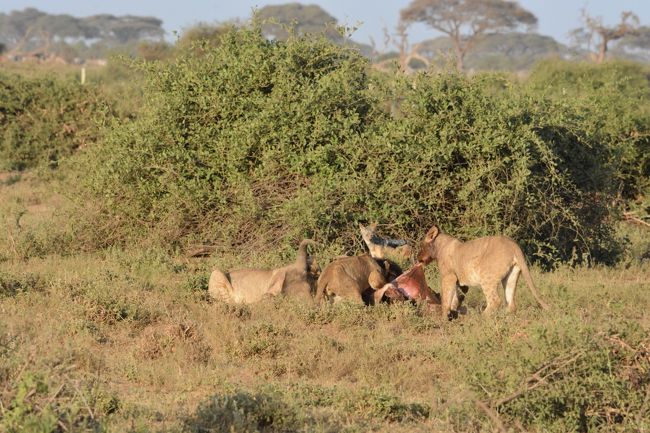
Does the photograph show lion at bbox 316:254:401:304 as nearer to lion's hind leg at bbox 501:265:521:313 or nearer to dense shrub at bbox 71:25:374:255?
lion's hind leg at bbox 501:265:521:313

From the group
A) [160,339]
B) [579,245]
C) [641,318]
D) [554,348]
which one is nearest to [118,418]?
[160,339]

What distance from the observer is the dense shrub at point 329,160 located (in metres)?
10.6

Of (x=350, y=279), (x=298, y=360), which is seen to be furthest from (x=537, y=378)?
(x=350, y=279)

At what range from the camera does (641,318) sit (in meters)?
8.63

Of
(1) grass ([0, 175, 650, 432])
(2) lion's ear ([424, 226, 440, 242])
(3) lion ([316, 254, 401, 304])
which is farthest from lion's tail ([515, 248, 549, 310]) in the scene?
(3) lion ([316, 254, 401, 304])

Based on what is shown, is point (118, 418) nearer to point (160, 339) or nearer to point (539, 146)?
point (160, 339)

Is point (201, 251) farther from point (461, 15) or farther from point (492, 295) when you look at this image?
point (461, 15)

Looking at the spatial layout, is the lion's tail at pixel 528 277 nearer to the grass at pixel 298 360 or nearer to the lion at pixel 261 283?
the grass at pixel 298 360

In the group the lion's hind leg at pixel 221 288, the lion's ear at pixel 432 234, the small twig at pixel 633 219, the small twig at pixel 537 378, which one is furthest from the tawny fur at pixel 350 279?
the small twig at pixel 633 219

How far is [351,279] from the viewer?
344 inches

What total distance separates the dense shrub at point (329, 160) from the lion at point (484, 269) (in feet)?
5.69

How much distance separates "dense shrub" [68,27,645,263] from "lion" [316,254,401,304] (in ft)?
4.42

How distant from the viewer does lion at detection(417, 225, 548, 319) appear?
8.46 meters

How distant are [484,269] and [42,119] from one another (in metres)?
13.1
